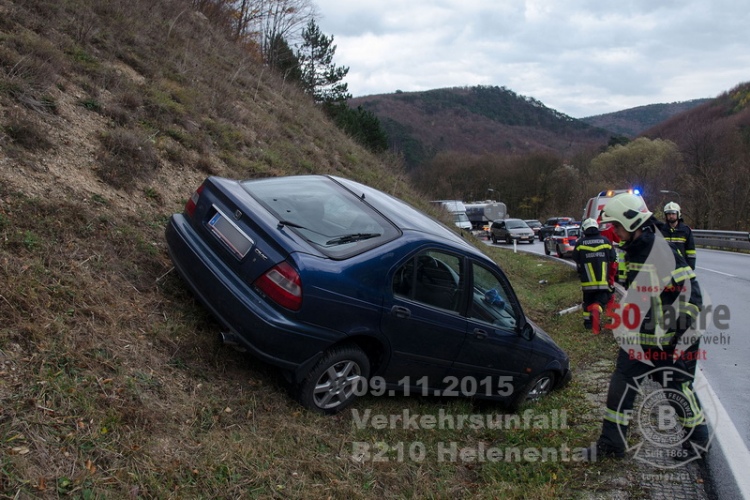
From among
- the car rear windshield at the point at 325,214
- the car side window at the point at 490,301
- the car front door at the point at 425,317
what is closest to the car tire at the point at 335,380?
the car front door at the point at 425,317

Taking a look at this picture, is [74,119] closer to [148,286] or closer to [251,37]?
[148,286]

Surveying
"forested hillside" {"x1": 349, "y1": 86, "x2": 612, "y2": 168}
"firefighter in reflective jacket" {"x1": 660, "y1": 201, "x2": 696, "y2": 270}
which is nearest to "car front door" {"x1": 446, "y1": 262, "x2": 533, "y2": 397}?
"firefighter in reflective jacket" {"x1": 660, "y1": 201, "x2": 696, "y2": 270}

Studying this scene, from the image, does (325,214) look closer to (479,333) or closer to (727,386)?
(479,333)

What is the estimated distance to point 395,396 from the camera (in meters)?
5.06

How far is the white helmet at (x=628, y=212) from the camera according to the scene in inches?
166

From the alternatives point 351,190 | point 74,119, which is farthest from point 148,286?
point 74,119

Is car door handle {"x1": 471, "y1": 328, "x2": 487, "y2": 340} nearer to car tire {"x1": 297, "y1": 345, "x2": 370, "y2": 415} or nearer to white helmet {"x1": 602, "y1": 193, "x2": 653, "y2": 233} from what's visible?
car tire {"x1": 297, "y1": 345, "x2": 370, "y2": 415}

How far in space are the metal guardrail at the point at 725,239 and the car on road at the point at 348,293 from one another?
900 inches

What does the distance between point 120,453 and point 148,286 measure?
2.11m
